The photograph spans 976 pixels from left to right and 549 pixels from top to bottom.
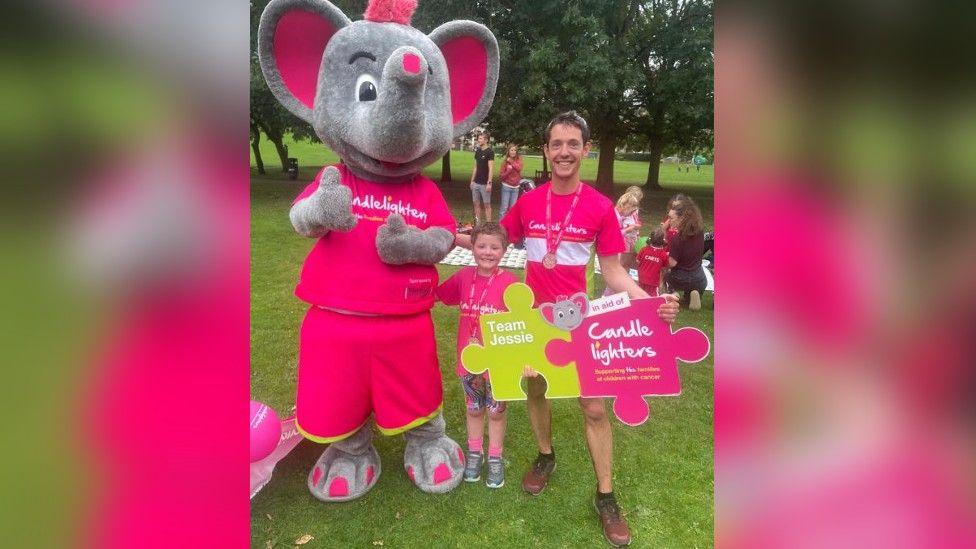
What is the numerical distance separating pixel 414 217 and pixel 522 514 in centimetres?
167

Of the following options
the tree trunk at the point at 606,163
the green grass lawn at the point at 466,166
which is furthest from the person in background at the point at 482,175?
the green grass lawn at the point at 466,166

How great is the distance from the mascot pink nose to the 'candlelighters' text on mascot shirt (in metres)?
0.14

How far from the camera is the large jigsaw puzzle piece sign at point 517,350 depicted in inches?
96.0

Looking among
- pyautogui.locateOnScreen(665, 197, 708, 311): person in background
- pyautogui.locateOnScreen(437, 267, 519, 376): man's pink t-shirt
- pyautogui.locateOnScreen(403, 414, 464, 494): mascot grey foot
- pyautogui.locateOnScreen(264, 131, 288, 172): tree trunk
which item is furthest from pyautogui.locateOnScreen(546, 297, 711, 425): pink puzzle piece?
pyautogui.locateOnScreen(264, 131, 288, 172): tree trunk

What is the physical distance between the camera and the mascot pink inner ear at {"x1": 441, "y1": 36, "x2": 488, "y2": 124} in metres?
3.14

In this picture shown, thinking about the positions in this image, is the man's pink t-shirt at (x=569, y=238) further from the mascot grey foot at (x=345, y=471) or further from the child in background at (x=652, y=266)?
the child in background at (x=652, y=266)

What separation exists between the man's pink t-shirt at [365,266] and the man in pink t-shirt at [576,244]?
61 centimetres

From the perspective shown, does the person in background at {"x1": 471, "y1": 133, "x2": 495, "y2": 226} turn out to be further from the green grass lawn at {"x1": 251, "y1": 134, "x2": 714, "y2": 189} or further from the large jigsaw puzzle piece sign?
the green grass lawn at {"x1": 251, "y1": 134, "x2": 714, "y2": 189}

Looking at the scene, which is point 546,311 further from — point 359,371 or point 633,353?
point 359,371
